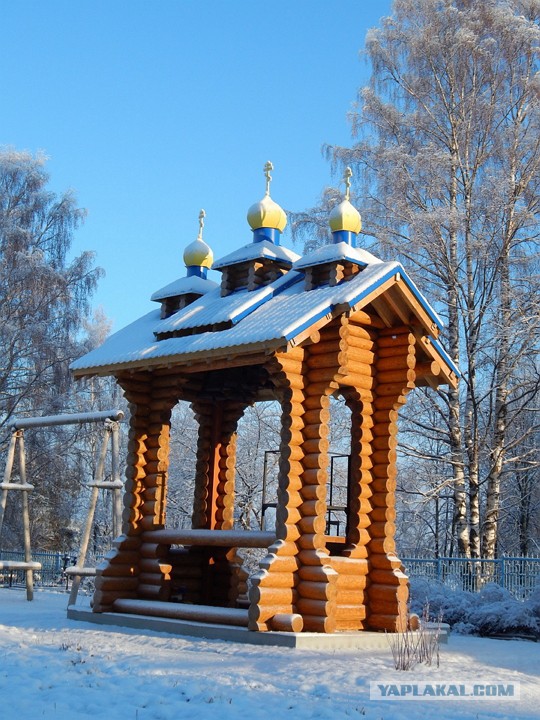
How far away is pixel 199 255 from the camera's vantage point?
42.8 feet

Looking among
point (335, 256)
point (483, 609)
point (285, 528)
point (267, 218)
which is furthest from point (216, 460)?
point (483, 609)

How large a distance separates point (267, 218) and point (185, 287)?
5.01 ft

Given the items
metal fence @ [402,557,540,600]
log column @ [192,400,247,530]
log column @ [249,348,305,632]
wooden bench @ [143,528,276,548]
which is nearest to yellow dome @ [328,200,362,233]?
log column @ [249,348,305,632]

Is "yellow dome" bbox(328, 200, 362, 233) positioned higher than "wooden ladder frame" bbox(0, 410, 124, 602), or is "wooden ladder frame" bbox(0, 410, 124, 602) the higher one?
"yellow dome" bbox(328, 200, 362, 233)

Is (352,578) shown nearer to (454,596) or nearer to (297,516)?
(297,516)

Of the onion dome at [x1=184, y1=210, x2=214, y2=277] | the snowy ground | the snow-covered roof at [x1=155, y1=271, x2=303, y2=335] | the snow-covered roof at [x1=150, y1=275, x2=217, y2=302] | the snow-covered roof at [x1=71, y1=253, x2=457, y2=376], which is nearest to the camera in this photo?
the snowy ground

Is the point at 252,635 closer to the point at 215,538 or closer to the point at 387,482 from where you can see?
the point at 215,538

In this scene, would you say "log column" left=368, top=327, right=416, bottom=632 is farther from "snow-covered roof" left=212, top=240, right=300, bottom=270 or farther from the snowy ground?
"snow-covered roof" left=212, top=240, right=300, bottom=270

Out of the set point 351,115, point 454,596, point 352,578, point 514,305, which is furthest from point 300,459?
point 351,115

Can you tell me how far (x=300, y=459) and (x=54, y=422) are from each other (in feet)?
17.8

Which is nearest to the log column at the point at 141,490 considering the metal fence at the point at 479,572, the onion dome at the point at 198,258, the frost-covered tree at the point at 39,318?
the onion dome at the point at 198,258

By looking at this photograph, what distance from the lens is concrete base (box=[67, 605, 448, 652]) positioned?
28.9 ft

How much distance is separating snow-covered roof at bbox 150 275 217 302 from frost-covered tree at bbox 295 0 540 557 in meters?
7.72

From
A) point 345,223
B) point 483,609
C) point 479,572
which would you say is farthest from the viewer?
point 479,572
